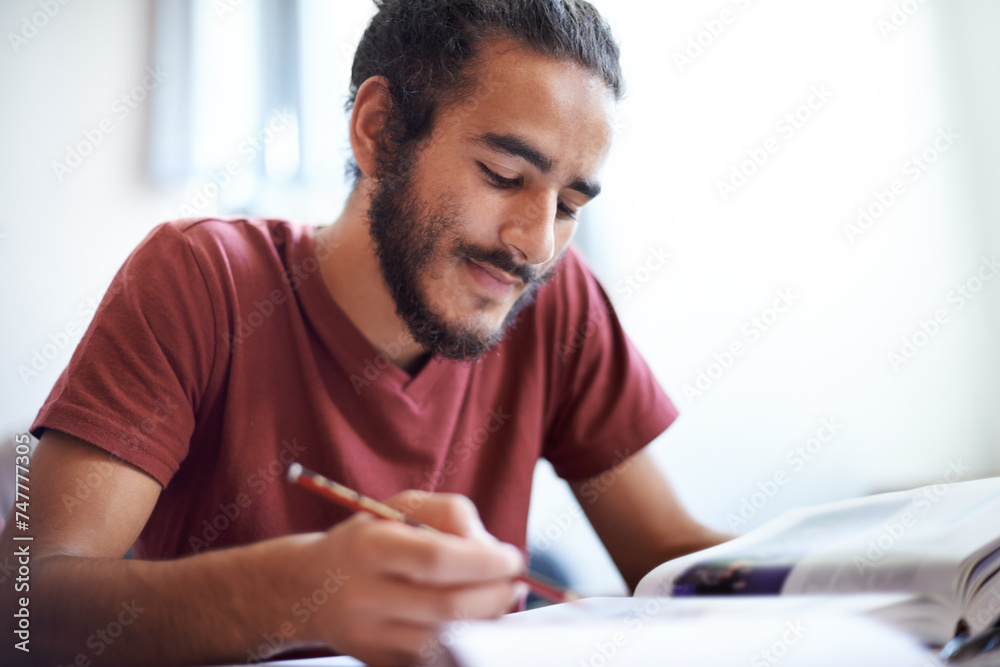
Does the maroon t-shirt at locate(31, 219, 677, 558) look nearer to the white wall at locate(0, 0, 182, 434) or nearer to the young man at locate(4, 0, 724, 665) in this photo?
the young man at locate(4, 0, 724, 665)

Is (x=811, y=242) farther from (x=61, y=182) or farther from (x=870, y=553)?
(x=61, y=182)

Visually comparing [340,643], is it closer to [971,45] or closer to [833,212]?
[833,212]

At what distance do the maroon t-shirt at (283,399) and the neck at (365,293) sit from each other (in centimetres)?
2

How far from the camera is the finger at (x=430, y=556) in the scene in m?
0.42

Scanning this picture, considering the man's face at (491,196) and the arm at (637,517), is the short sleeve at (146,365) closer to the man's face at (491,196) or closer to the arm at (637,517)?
the man's face at (491,196)

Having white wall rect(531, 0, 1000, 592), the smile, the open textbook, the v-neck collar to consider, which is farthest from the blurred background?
the open textbook

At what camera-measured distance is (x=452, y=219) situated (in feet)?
2.89

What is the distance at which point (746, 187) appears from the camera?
6.37 ft

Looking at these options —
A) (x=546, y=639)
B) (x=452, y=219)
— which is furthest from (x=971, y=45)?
(x=546, y=639)

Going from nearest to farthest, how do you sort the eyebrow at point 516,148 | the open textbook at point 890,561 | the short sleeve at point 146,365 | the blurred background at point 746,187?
the open textbook at point 890,561 < the short sleeve at point 146,365 < the eyebrow at point 516,148 < the blurred background at point 746,187

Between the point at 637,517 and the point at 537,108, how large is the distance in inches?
24.4

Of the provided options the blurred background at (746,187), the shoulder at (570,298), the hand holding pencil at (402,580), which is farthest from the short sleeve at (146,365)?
the blurred background at (746,187)

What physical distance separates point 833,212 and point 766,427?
23.9 inches

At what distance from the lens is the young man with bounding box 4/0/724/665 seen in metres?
0.60
